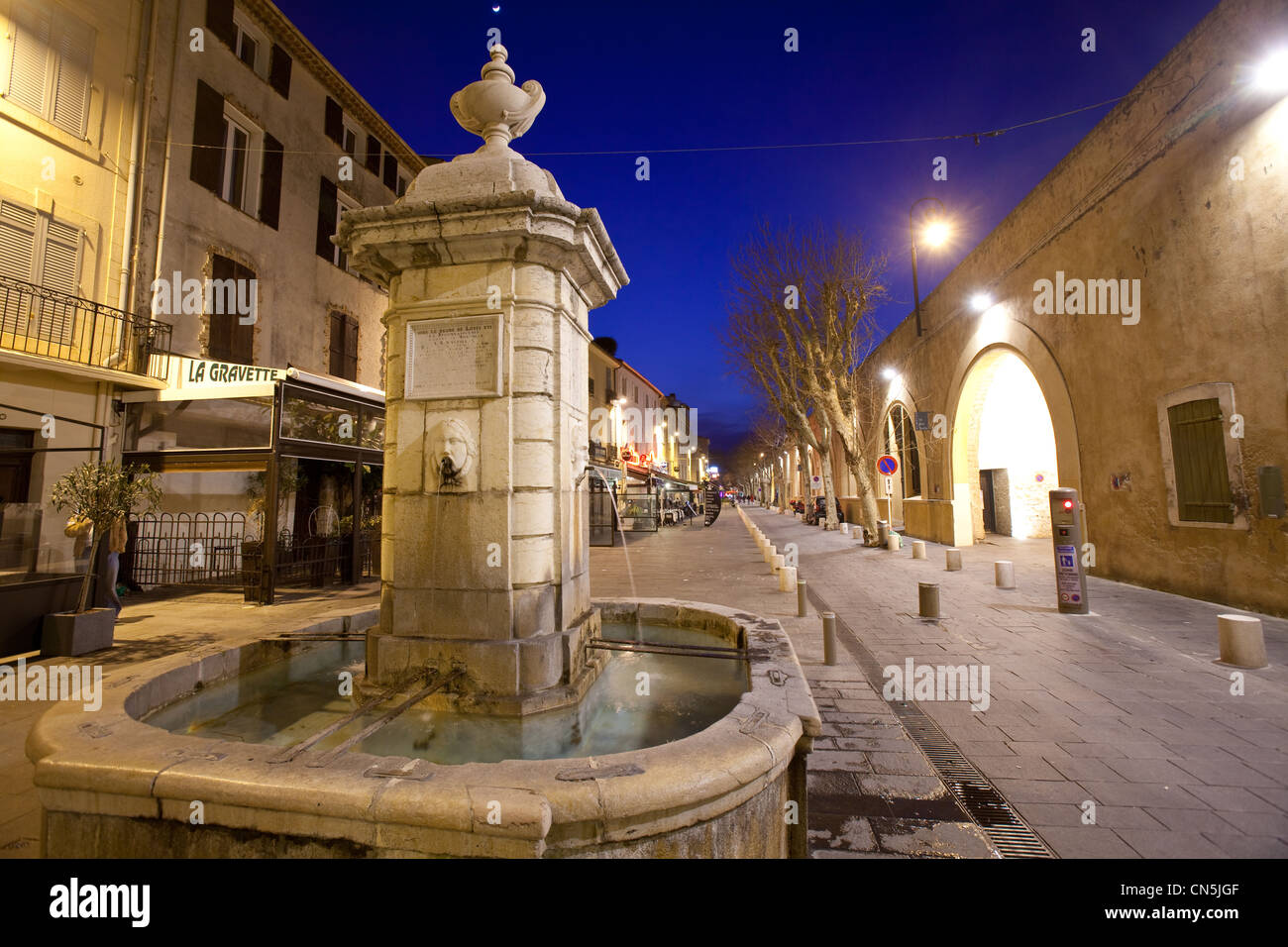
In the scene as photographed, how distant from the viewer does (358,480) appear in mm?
10633

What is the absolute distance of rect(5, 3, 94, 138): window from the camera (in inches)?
354

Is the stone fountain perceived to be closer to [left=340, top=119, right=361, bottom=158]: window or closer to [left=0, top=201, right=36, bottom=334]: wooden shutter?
[left=0, top=201, right=36, bottom=334]: wooden shutter

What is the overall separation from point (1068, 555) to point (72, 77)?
18.5m

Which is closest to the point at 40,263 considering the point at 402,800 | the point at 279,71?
the point at 279,71

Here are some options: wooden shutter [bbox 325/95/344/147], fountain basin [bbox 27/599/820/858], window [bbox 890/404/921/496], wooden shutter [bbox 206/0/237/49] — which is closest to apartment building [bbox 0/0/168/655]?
wooden shutter [bbox 206/0/237/49]

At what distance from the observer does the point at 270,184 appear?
43.4ft

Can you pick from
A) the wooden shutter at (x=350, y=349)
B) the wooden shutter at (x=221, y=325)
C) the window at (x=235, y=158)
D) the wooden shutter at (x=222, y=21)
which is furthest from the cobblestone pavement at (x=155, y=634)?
the wooden shutter at (x=222, y=21)

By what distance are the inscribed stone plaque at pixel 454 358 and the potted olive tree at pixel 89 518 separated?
183 inches

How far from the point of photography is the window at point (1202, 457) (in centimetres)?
758

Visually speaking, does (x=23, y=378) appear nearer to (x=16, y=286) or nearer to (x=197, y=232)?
(x=16, y=286)

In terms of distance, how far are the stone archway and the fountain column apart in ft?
39.0

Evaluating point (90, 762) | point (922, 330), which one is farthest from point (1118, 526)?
point (90, 762)

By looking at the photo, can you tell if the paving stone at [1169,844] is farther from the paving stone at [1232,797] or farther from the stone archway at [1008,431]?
the stone archway at [1008,431]

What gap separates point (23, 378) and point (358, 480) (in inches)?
201
